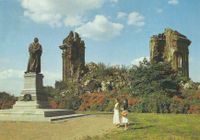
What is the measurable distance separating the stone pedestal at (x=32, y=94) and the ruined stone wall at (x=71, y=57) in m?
22.3

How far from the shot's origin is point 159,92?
38.1 m

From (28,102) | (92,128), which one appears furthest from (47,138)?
(28,102)

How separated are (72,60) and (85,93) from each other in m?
9.13

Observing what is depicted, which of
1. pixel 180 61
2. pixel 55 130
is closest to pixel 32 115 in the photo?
pixel 55 130

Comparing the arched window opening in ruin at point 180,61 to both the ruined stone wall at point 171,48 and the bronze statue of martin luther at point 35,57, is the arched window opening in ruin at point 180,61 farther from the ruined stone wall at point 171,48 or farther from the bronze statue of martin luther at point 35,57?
the bronze statue of martin luther at point 35,57

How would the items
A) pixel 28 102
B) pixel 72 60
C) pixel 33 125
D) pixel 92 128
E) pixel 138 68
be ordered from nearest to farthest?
pixel 92 128, pixel 33 125, pixel 28 102, pixel 138 68, pixel 72 60

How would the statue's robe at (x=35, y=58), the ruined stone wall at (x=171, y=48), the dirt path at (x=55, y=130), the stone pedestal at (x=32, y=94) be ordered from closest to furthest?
1. the dirt path at (x=55, y=130)
2. the stone pedestal at (x=32, y=94)
3. the statue's robe at (x=35, y=58)
4. the ruined stone wall at (x=171, y=48)

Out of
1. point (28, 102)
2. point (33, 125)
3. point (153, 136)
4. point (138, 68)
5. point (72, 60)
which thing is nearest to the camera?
point (153, 136)

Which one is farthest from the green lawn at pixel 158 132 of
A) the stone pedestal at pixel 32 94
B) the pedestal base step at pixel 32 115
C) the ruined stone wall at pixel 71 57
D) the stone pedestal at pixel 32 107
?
the ruined stone wall at pixel 71 57

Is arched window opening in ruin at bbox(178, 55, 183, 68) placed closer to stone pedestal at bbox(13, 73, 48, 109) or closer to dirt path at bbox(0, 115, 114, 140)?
stone pedestal at bbox(13, 73, 48, 109)

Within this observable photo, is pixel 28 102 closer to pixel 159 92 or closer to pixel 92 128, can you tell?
pixel 92 128

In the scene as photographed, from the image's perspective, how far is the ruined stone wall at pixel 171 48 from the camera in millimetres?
51516

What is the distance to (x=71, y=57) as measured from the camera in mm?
51781

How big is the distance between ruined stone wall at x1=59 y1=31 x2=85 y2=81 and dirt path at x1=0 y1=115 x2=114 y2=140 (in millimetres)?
28213
